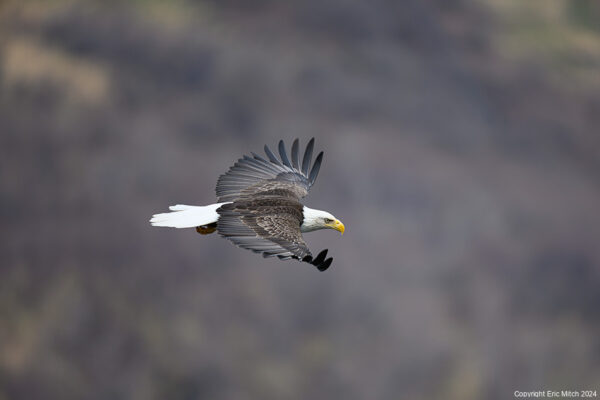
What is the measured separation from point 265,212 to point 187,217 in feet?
5.46

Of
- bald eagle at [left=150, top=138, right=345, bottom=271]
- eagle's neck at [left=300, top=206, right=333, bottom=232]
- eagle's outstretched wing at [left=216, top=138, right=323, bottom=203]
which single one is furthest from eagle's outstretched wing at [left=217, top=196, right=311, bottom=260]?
eagle's outstretched wing at [left=216, top=138, right=323, bottom=203]

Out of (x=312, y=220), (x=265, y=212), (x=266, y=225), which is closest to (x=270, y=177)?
(x=312, y=220)

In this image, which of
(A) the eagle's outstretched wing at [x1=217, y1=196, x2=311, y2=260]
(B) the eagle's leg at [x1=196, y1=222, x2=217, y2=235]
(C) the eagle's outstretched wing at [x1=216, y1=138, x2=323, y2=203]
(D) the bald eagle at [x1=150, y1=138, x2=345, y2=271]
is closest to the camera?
(A) the eagle's outstretched wing at [x1=217, y1=196, x2=311, y2=260]

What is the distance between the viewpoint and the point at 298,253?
642 inches

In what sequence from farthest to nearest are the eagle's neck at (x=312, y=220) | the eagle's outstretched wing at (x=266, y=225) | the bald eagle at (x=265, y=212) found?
1. the eagle's neck at (x=312, y=220)
2. the bald eagle at (x=265, y=212)
3. the eagle's outstretched wing at (x=266, y=225)

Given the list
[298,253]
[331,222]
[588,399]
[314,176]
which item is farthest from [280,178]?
[588,399]

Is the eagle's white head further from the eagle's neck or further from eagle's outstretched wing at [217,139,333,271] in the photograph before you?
eagle's outstretched wing at [217,139,333,271]

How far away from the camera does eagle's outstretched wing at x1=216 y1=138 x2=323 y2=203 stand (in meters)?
20.6

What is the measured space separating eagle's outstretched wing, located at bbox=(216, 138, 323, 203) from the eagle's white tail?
122cm

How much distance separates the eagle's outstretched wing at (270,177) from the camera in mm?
20625

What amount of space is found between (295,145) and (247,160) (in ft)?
4.22

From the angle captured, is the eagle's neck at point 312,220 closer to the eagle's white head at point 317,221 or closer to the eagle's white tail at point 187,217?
the eagle's white head at point 317,221

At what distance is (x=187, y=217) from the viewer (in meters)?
18.5

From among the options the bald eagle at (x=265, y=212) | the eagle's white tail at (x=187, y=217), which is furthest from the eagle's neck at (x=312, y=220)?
the eagle's white tail at (x=187, y=217)
